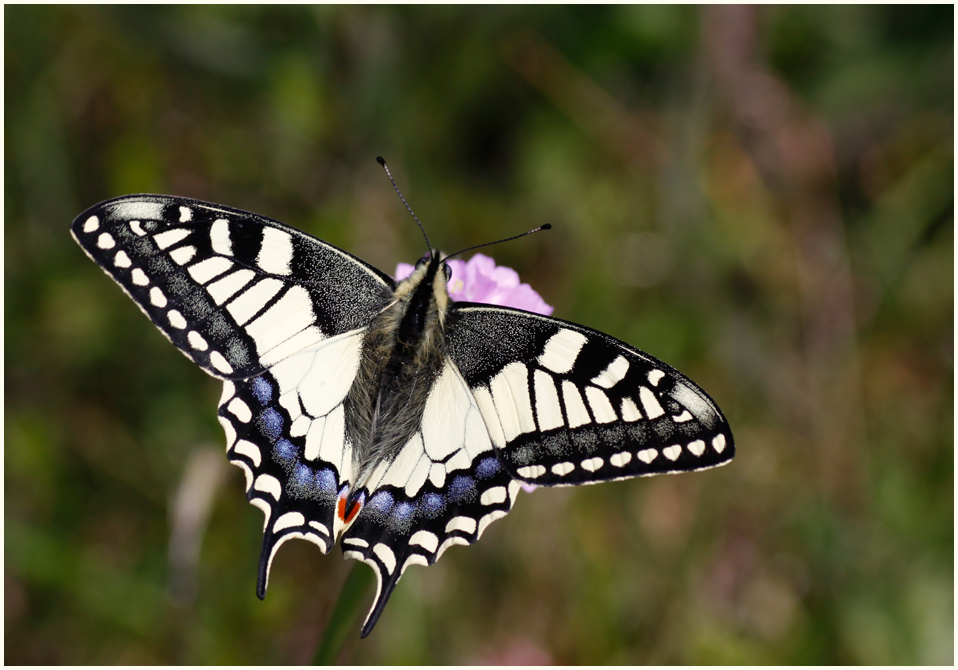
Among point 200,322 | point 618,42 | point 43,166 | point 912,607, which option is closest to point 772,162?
point 618,42

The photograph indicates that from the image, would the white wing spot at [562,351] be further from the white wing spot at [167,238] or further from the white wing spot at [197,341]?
the white wing spot at [167,238]

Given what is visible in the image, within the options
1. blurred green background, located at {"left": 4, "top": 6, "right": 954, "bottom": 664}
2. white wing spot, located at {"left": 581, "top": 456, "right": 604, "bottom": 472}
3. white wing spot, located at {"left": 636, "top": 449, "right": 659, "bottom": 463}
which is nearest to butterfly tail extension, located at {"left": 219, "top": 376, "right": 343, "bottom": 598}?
white wing spot, located at {"left": 581, "top": 456, "right": 604, "bottom": 472}

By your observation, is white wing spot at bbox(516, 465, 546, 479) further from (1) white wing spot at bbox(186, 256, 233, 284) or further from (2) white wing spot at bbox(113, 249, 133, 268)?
(2) white wing spot at bbox(113, 249, 133, 268)

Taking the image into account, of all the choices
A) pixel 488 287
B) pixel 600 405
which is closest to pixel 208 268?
pixel 488 287

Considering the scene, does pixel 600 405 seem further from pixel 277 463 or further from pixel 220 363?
pixel 220 363

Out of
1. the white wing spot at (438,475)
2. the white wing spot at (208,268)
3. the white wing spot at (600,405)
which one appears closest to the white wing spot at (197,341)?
the white wing spot at (208,268)
